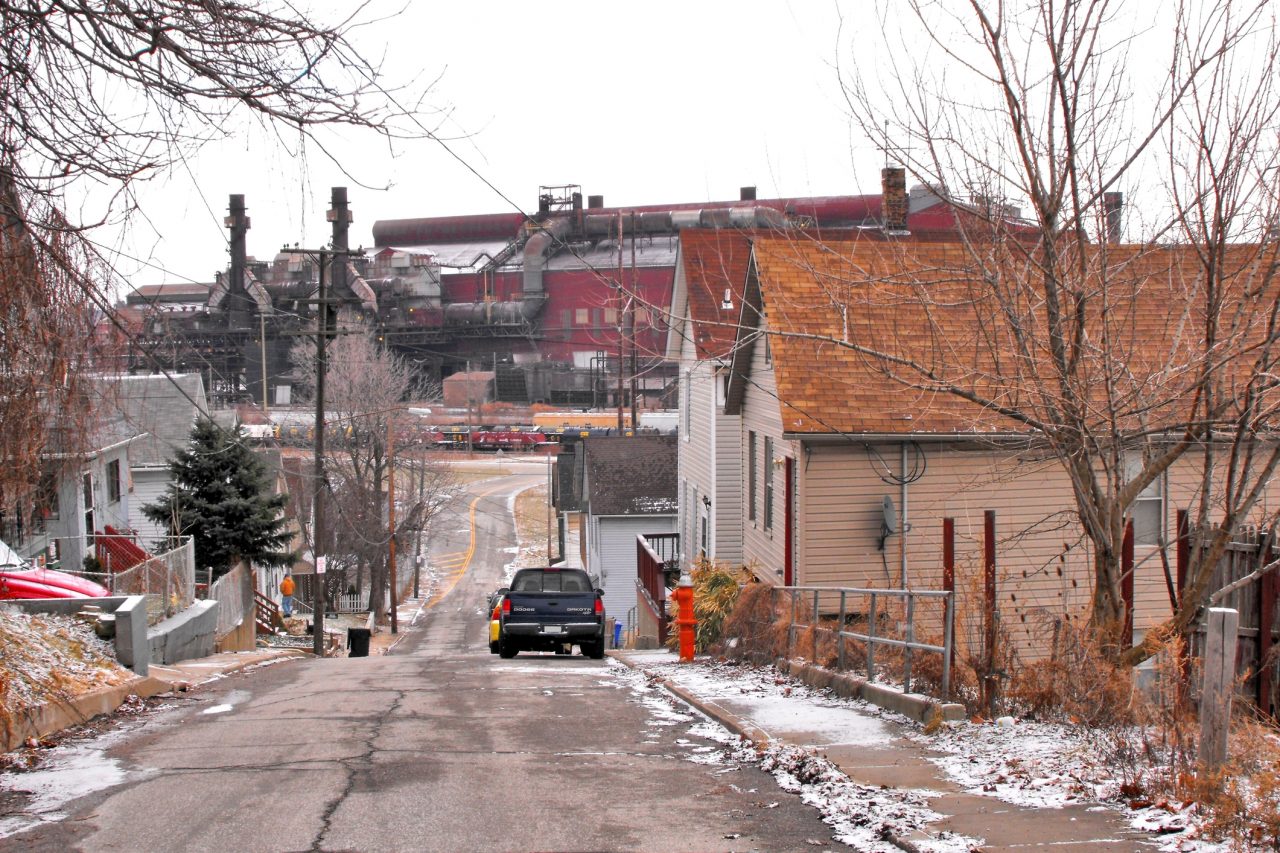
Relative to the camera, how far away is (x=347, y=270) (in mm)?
94062

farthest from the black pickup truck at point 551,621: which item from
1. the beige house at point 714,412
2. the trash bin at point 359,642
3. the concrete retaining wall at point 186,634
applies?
the trash bin at point 359,642

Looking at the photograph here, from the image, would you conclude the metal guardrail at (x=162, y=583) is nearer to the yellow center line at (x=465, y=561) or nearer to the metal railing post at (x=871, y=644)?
the metal railing post at (x=871, y=644)

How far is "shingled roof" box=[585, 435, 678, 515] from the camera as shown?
39875 millimetres

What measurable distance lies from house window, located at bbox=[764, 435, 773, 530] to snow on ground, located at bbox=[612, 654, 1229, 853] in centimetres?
1098

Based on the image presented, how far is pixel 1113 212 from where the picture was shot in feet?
30.9

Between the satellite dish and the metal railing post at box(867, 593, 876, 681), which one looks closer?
the metal railing post at box(867, 593, 876, 681)

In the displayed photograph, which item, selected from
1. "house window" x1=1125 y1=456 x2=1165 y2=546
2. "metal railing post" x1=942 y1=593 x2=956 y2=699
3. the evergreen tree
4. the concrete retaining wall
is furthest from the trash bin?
"metal railing post" x1=942 y1=593 x2=956 y2=699

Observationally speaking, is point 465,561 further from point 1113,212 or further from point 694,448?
point 1113,212

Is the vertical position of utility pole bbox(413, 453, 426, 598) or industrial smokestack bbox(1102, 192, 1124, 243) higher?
industrial smokestack bbox(1102, 192, 1124, 243)

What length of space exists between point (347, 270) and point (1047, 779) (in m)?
91.2

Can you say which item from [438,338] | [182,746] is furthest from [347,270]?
[182,746]

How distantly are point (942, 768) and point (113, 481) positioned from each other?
3434 centimetres

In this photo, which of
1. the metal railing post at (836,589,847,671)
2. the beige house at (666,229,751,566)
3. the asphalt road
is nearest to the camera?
the asphalt road

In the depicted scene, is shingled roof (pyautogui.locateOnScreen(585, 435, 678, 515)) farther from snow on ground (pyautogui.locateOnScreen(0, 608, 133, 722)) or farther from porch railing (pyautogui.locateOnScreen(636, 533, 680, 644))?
snow on ground (pyautogui.locateOnScreen(0, 608, 133, 722))
